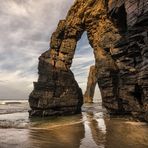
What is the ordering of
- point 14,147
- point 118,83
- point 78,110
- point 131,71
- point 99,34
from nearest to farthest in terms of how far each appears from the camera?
point 14,147 → point 131,71 → point 118,83 → point 99,34 → point 78,110

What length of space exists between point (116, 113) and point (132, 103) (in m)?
5.64

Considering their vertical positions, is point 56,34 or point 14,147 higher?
point 56,34

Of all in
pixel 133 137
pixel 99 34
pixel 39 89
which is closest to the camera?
pixel 133 137

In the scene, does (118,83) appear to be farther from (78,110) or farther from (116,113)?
(78,110)

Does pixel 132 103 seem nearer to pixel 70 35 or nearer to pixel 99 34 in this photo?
pixel 99 34

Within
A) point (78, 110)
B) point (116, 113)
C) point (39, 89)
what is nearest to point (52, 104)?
point (39, 89)

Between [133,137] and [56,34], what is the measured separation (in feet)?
94.8

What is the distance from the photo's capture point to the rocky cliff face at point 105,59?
22123 millimetres

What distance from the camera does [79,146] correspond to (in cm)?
1474

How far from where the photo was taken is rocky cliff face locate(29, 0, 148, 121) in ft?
72.6

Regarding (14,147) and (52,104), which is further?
(52,104)

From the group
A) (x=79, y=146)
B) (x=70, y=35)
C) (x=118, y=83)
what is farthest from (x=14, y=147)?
(x=70, y=35)

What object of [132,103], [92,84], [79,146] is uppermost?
[92,84]

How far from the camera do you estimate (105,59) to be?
32781mm
